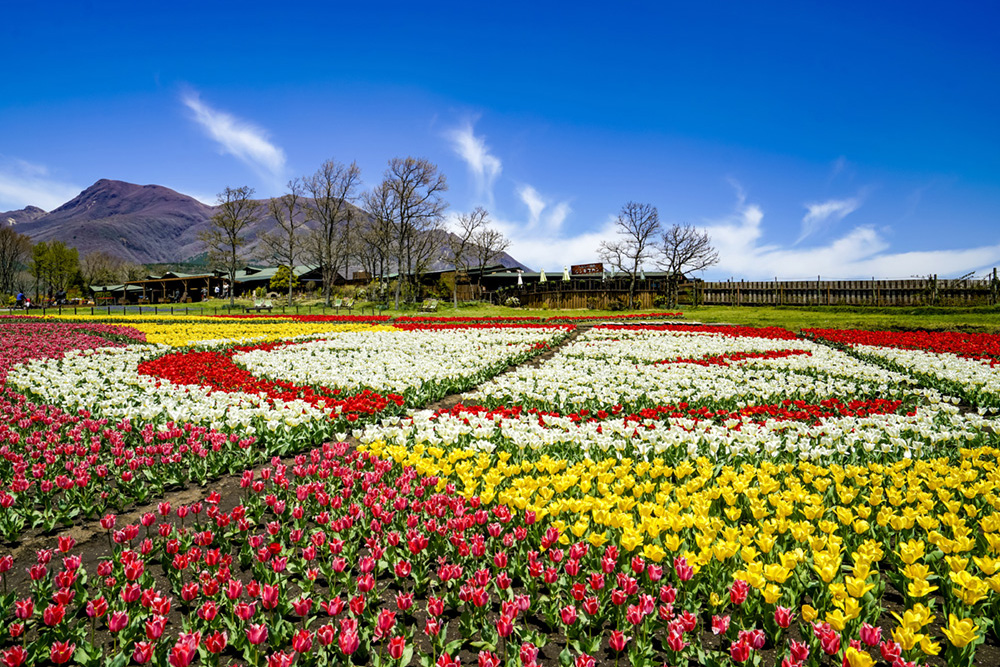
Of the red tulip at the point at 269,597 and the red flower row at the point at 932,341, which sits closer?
the red tulip at the point at 269,597

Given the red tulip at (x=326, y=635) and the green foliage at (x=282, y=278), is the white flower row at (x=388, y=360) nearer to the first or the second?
the red tulip at (x=326, y=635)

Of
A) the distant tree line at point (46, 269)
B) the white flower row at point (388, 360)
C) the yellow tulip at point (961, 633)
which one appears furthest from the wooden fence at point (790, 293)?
the distant tree line at point (46, 269)

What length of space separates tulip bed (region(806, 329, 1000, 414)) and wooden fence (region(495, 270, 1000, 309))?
30.1 meters

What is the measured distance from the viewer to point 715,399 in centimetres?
805

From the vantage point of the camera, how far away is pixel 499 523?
146 inches

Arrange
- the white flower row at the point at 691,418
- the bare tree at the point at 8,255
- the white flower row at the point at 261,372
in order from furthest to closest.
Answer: the bare tree at the point at 8,255, the white flower row at the point at 261,372, the white flower row at the point at 691,418

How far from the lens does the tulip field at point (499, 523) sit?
8.64 ft

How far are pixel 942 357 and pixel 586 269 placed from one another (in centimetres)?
7085

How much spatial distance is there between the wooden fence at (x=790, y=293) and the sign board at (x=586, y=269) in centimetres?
2319

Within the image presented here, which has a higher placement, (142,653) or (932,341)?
(932,341)

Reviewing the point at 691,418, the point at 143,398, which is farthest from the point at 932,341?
the point at 143,398

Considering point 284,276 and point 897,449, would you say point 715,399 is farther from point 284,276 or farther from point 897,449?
point 284,276

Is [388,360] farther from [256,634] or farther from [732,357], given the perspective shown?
[256,634]

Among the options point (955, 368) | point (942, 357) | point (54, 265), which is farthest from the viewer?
point (54, 265)
